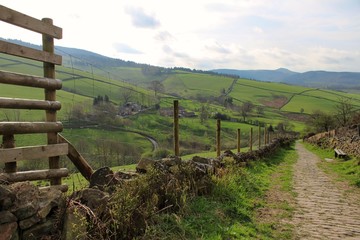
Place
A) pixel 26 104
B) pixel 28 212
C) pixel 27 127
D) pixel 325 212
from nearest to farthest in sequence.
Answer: pixel 28 212 → pixel 27 127 → pixel 26 104 → pixel 325 212

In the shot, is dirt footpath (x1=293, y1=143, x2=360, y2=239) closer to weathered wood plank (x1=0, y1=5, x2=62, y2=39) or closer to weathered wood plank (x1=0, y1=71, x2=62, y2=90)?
weathered wood plank (x1=0, y1=71, x2=62, y2=90)

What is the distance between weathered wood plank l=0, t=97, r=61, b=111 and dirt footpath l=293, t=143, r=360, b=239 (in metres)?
5.09

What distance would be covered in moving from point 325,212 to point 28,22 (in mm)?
7590

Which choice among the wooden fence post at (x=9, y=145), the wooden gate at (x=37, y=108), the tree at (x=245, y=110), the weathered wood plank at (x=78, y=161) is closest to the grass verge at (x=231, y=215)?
the weathered wood plank at (x=78, y=161)

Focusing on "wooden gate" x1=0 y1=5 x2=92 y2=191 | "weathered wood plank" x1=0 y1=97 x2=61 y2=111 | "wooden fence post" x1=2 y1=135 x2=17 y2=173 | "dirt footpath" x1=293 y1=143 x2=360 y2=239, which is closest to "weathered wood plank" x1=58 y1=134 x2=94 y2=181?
"wooden gate" x1=0 y1=5 x2=92 y2=191

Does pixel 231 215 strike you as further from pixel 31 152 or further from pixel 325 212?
pixel 31 152

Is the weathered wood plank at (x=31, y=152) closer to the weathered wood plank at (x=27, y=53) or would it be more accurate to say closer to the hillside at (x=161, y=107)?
the hillside at (x=161, y=107)

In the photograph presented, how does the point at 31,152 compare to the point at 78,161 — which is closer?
the point at 31,152

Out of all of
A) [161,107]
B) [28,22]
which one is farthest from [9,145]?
[161,107]

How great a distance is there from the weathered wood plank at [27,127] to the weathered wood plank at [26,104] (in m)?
0.28

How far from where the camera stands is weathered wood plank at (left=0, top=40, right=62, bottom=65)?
482 cm

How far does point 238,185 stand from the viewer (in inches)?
385

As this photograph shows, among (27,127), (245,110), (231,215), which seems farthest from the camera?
(245,110)

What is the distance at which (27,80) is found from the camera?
5230 mm
